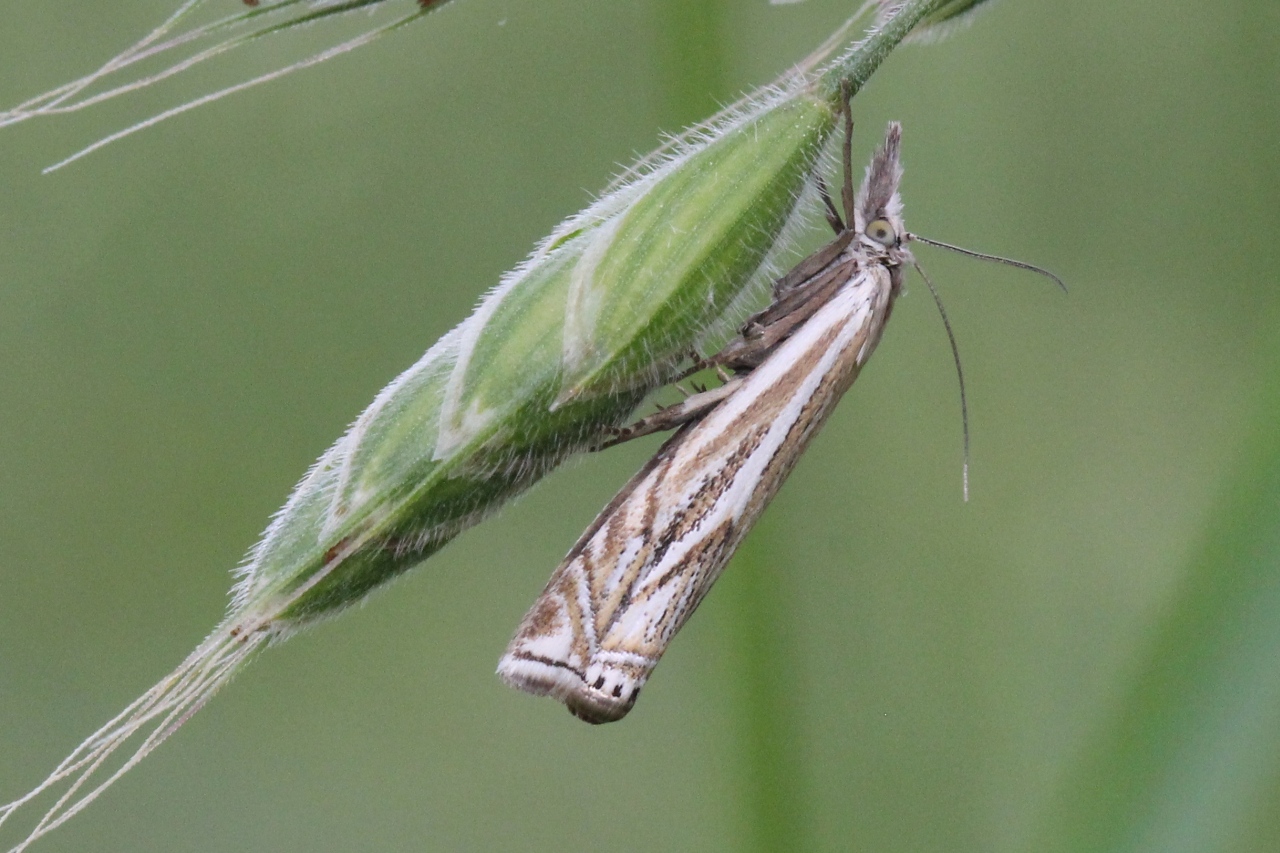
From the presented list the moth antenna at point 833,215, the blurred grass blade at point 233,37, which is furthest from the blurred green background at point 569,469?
the blurred grass blade at point 233,37

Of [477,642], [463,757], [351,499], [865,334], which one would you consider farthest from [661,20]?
[463,757]

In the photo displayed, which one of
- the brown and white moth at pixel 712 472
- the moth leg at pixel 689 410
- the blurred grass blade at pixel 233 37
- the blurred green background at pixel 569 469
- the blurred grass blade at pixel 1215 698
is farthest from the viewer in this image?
the blurred green background at pixel 569 469

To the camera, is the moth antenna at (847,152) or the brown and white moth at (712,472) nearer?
the moth antenna at (847,152)

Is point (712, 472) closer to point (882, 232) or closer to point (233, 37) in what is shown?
point (882, 232)

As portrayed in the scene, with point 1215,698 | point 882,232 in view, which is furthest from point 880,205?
point 1215,698

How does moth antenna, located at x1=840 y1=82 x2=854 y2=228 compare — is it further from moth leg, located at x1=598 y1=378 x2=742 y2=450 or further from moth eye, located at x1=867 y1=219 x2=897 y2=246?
moth leg, located at x1=598 y1=378 x2=742 y2=450

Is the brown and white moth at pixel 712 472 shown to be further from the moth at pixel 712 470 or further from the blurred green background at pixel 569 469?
the blurred green background at pixel 569 469

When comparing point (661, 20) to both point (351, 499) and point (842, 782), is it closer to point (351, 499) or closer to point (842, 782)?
point (351, 499)
